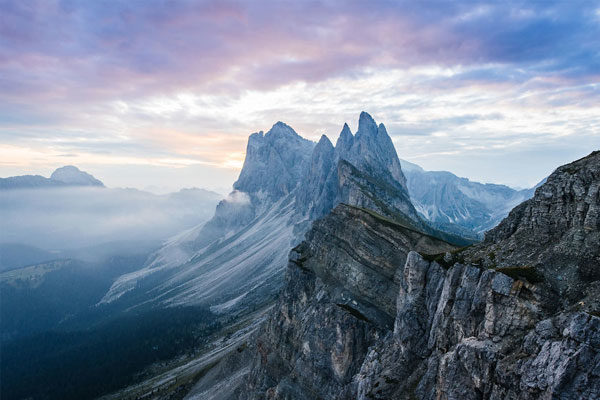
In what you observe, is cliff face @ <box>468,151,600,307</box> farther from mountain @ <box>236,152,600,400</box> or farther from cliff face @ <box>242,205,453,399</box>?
cliff face @ <box>242,205,453,399</box>

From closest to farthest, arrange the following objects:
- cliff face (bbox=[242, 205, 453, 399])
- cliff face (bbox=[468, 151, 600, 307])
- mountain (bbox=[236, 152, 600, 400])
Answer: mountain (bbox=[236, 152, 600, 400]) < cliff face (bbox=[468, 151, 600, 307]) < cliff face (bbox=[242, 205, 453, 399])

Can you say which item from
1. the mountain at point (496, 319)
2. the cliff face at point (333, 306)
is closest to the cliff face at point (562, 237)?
the mountain at point (496, 319)


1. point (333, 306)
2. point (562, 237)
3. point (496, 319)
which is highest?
point (562, 237)

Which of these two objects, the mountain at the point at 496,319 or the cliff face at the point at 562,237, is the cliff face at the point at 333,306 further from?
the cliff face at the point at 562,237

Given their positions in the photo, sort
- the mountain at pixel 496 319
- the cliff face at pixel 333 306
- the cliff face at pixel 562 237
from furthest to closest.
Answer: the cliff face at pixel 333 306 < the cliff face at pixel 562 237 < the mountain at pixel 496 319

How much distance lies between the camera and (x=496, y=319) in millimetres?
33812

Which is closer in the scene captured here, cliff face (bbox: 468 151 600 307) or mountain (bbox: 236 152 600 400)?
mountain (bbox: 236 152 600 400)

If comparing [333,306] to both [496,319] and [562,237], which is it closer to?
[496,319]

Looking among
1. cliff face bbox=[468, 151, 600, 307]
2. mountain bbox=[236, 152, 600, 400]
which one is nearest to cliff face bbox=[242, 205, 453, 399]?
mountain bbox=[236, 152, 600, 400]

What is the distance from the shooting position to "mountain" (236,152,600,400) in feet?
91.0

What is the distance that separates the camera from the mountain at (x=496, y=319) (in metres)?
27.8

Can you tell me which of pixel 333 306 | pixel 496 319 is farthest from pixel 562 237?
pixel 333 306

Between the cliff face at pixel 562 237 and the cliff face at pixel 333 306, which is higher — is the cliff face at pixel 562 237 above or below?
above

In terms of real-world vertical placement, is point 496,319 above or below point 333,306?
above
